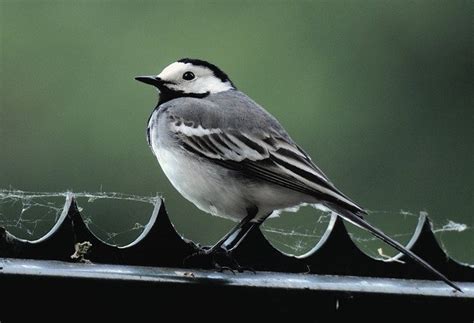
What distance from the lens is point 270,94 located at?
9.20 meters

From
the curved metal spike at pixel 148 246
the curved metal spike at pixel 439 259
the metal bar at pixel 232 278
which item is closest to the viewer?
the metal bar at pixel 232 278

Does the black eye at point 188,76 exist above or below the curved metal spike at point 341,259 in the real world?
above

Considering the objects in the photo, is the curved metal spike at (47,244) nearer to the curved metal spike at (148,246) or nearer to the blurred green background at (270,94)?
the curved metal spike at (148,246)

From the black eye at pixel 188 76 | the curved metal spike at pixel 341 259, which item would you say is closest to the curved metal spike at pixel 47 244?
the curved metal spike at pixel 341 259

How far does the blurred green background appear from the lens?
8242mm

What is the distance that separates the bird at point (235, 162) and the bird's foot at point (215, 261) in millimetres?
856

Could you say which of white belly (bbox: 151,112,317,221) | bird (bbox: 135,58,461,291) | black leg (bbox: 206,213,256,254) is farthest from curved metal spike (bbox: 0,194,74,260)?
white belly (bbox: 151,112,317,221)

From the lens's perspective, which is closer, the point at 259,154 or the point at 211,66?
the point at 259,154

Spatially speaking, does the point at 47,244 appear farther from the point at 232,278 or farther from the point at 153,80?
the point at 153,80

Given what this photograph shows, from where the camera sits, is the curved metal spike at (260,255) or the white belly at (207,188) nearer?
the curved metal spike at (260,255)

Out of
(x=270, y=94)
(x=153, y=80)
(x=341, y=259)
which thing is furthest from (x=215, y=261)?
(x=270, y=94)

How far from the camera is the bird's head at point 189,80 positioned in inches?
193

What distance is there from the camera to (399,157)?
9891mm

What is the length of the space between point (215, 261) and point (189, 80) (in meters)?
2.14
